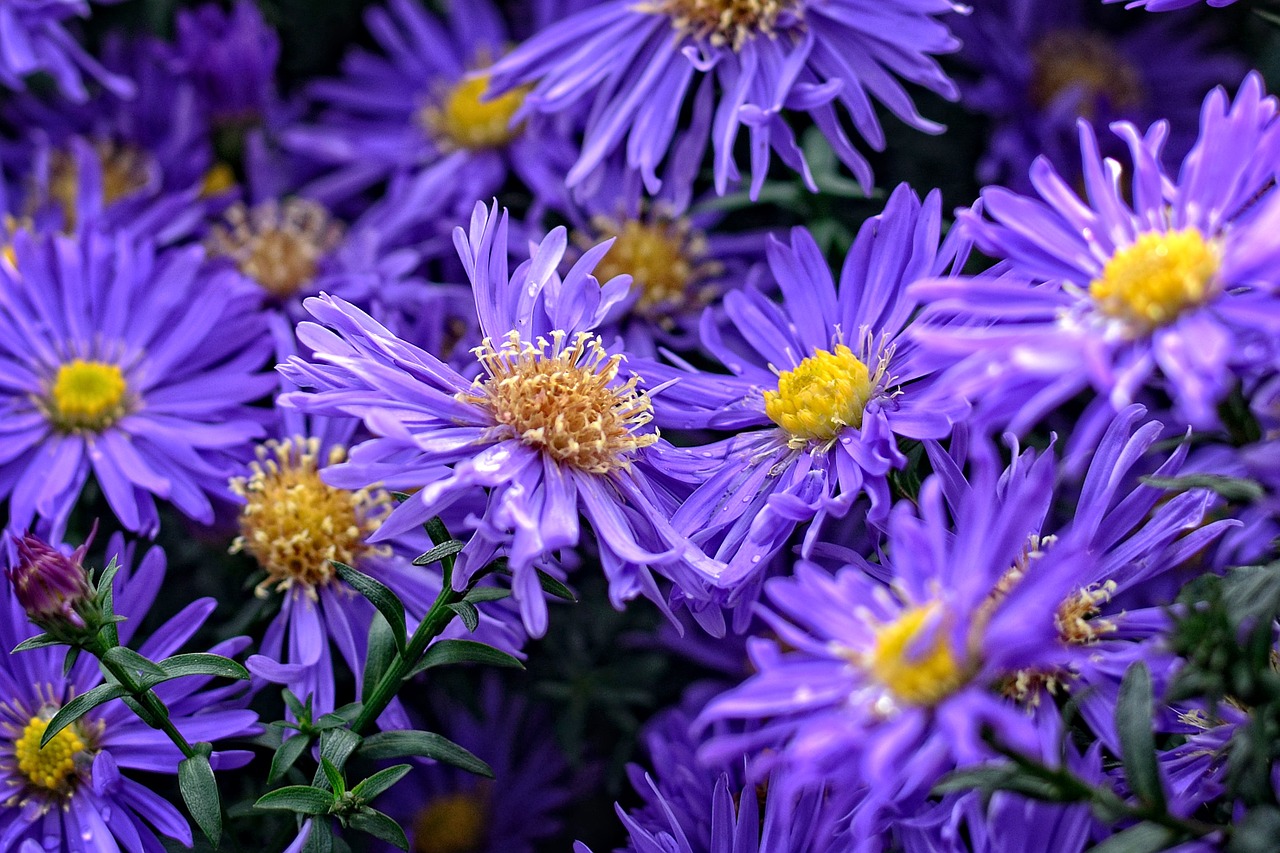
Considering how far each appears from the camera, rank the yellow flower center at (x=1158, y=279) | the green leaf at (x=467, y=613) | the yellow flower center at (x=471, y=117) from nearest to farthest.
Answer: the yellow flower center at (x=1158, y=279), the green leaf at (x=467, y=613), the yellow flower center at (x=471, y=117)

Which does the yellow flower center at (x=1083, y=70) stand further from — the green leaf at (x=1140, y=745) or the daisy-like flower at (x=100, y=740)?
the daisy-like flower at (x=100, y=740)

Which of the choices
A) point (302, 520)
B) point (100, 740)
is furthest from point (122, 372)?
point (100, 740)

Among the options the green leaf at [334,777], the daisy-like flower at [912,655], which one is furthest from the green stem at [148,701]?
the daisy-like flower at [912,655]

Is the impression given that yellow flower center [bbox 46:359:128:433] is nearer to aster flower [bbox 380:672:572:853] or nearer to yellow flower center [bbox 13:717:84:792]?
yellow flower center [bbox 13:717:84:792]

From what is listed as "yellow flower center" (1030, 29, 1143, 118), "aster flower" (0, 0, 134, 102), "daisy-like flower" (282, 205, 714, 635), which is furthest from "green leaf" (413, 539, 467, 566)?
"yellow flower center" (1030, 29, 1143, 118)

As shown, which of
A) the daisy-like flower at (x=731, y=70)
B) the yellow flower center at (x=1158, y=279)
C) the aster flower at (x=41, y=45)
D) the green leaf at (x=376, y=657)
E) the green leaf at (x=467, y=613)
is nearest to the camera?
the yellow flower center at (x=1158, y=279)

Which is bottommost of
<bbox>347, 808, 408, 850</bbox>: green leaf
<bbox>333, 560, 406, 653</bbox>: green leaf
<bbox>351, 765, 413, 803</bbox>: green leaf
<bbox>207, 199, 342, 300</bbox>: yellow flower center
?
<bbox>347, 808, 408, 850</bbox>: green leaf

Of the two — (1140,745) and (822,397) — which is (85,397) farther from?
(1140,745)
